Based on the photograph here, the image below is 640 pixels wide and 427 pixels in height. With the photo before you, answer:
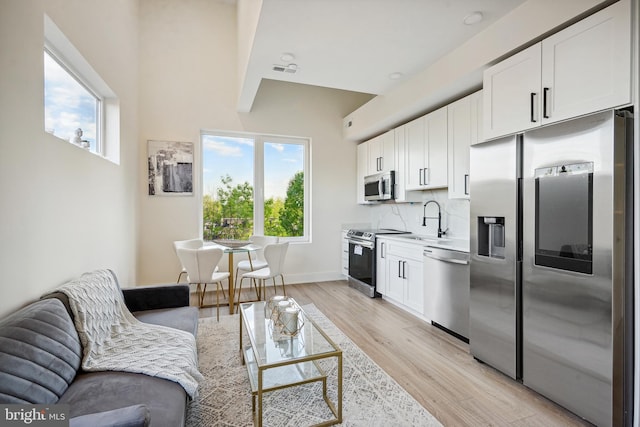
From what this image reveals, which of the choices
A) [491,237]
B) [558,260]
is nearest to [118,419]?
[558,260]

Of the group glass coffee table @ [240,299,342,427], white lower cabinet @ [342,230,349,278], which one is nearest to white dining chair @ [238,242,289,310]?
glass coffee table @ [240,299,342,427]

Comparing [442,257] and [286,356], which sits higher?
[442,257]

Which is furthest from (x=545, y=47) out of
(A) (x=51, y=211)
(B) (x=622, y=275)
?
(A) (x=51, y=211)

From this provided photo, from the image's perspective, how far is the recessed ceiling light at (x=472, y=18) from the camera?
2232 mm

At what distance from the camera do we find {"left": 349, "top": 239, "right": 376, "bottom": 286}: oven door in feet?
13.8

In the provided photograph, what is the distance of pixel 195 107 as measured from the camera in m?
4.39

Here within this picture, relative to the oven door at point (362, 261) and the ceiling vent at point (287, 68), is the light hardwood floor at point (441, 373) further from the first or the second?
the ceiling vent at point (287, 68)

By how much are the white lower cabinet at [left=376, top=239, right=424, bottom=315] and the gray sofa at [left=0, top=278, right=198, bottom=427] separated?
2.61 meters

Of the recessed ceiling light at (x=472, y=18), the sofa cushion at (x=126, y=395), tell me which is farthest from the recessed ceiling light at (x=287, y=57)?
the sofa cushion at (x=126, y=395)

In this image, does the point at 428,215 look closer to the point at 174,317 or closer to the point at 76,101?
the point at 174,317

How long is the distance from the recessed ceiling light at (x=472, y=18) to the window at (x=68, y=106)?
3.00 m

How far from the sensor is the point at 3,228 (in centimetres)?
142

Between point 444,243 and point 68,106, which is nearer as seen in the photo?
point 68,106

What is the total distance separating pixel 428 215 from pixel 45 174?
12.5 ft
